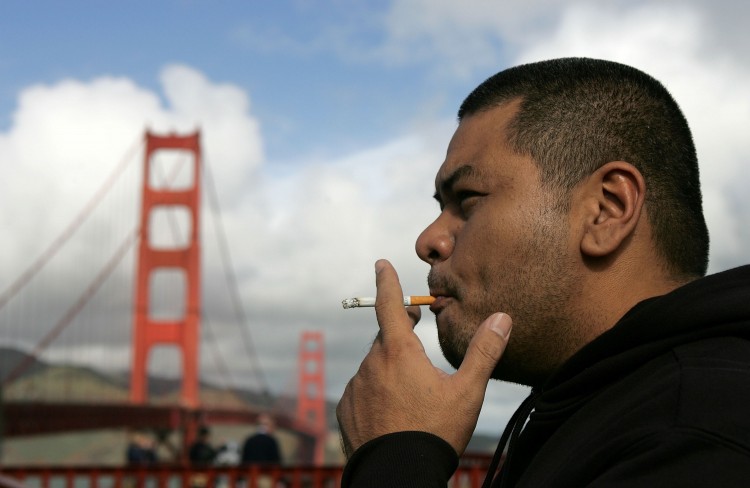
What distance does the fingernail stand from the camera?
104cm

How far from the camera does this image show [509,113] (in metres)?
1.20

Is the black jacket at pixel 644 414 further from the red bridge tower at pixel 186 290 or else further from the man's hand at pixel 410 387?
the red bridge tower at pixel 186 290

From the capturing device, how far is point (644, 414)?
78cm

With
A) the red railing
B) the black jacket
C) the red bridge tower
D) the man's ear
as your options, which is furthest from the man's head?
the red bridge tower

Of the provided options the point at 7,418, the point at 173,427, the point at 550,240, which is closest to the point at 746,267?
the point at 550,240

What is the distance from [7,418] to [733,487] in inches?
724

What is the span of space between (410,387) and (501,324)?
0.41ft

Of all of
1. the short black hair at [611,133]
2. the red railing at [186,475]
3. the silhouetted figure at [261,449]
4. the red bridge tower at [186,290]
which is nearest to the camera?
the short black hair at [611,133]

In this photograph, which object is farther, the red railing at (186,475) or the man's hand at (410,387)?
the red railing at (186,475)

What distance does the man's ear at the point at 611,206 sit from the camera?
1.06 m

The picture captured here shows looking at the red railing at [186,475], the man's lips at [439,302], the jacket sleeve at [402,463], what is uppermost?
the man's lips at [439,302]

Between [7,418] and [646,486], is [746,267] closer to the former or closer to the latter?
[646,486]

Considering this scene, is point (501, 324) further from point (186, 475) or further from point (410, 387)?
point (186, 475)

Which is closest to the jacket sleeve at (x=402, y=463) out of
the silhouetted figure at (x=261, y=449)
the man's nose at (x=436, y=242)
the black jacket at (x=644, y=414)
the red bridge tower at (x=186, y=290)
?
the black jacket at (x=644, y=414)
